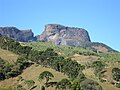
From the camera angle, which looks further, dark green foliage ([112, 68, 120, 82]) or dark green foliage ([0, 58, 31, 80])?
dark green foliage ([112, 68, 120, 82])

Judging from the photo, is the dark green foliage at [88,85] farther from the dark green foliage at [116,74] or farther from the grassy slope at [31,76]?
the dark green foliage at [116,74]

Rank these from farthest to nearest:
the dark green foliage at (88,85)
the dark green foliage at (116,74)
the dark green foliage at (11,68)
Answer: the dark green foliage at (116,74) < the dark green foliage at (11,68) < the dark green foliage at (88,85)

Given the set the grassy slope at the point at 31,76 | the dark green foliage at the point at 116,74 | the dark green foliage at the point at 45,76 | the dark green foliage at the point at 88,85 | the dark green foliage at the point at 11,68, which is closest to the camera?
the dark green foliage at the point at 88,85

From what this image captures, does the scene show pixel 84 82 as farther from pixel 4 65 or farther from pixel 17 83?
pixel 4 65

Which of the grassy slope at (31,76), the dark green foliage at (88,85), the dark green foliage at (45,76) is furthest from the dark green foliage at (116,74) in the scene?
the dark green foliage at (45,76)

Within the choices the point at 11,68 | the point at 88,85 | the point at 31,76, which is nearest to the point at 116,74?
the point at 31,76

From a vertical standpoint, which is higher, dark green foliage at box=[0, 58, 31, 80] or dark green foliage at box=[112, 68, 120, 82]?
dark green foliage at box=[0, 58, 31, 80]

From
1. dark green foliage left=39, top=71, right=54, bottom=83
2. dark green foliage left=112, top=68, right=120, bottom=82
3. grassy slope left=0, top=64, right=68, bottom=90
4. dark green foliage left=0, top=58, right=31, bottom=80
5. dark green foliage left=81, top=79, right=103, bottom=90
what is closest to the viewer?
dark green foliage left=81, top=79, right=103, bottom=90

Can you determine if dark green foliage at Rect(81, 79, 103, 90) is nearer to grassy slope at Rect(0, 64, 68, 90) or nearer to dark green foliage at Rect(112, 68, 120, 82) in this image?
grassy slope at Rect(0, 64, 68, 90)

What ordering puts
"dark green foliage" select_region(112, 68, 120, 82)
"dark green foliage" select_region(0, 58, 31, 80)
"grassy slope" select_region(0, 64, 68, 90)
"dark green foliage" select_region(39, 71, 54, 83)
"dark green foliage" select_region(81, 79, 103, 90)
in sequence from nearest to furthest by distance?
"dark green foliage" select_region(81, 79, 103, 90) < "dark green foliage" select_region(39, 71, 54, 83) < "grassy slope" select_region(0, 64, 68, 90) < "dark green foliage" select_region(0, 58, 31, 80) < "dark green foliage" select_region(112, 68, 120, 82)

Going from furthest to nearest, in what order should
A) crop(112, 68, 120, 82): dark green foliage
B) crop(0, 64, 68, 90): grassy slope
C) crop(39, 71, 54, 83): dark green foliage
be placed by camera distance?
1. crop(112, 68, 120, 82): dark green foliage
2. crop(0, 64, 68, 90): grassy slope
3. crop(39, 71, 54, 83): dark green foliage

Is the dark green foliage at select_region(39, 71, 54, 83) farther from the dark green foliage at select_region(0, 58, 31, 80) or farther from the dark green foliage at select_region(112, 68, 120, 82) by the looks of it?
the dark green foliage at select_region(112, 68, 120, 82)

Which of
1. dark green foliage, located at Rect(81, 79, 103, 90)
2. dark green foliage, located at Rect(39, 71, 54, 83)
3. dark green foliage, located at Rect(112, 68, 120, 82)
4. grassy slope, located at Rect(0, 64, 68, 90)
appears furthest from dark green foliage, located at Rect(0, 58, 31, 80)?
dark green foliage, located at Rect(112, 68, 120, 82)

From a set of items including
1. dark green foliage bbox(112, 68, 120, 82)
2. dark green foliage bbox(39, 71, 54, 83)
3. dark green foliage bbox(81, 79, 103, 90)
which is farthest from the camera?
dark green foliage bbox(112, 68, 120, 82)
